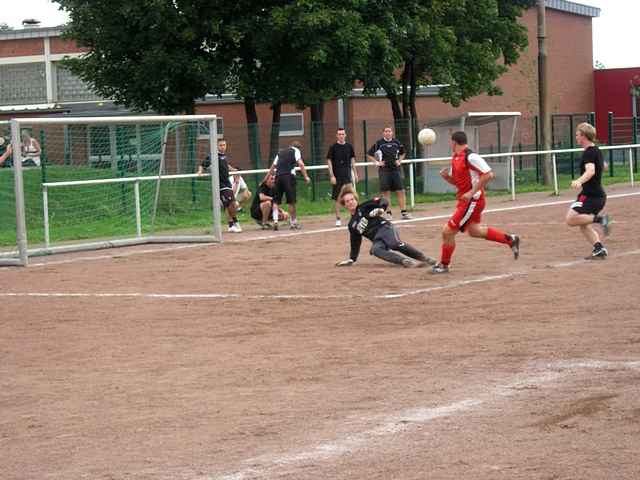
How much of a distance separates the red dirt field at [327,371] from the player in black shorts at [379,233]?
0.27 metres

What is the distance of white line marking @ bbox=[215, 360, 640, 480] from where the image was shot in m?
6.41

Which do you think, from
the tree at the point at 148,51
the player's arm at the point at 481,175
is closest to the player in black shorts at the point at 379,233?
the player's arm at the point at 481,175

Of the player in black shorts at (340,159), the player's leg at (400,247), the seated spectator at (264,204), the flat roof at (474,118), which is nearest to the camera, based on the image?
the player's leg at (400,247)

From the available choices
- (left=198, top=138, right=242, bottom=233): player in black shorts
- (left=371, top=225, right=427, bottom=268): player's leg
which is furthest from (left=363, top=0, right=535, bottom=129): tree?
(left=371, top=225, right=427, bottom=268): player's leg

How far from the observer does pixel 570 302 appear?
12.2 meters

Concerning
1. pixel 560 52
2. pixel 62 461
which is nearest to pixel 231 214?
pixel 62 461

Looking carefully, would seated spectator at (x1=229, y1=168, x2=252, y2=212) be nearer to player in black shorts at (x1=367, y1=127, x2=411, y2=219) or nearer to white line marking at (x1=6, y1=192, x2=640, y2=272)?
white line marking at (x1=6, y1=192, x2=640, y2=272)

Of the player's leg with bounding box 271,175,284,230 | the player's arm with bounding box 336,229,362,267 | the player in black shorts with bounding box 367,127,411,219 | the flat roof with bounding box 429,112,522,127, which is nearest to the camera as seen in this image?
the player's arm with bounding box 336,229,362,267

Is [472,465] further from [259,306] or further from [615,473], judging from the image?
[259,306]

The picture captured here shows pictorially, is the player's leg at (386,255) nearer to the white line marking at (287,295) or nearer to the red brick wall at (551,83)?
the white line marking at (287,295)

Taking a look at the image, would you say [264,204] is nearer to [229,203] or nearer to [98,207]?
[229,203]

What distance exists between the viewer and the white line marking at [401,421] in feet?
21.0

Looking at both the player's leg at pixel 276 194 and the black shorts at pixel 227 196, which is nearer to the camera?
the black shorts at pixel 227 196

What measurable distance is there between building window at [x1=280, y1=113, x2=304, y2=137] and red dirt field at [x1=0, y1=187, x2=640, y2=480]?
31824 mm
